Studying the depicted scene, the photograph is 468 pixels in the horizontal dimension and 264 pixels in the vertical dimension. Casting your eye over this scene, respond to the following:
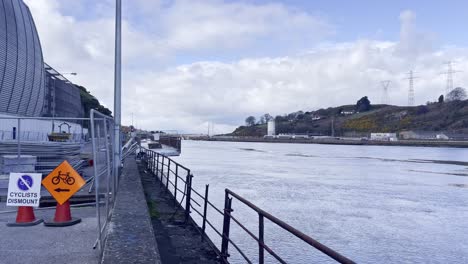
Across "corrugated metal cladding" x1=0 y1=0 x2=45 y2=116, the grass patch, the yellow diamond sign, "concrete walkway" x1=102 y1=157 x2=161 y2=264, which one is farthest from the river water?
"corrugated metal cladding" x1=0 y1=0 x2=45 y2=116

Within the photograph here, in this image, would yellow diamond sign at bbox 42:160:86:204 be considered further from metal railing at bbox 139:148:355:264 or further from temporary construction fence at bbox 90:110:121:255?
metal railing at bbox 139:148:355:264

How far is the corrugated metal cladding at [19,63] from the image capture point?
61.1 m

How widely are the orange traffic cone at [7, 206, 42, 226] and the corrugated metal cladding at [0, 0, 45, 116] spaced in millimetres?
57984

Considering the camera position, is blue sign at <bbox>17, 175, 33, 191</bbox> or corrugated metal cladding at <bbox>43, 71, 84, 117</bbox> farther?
corrugated metal cladding at <bbox>43, 71, 84, 117</bbox>

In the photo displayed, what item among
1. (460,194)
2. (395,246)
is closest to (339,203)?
(395,246)

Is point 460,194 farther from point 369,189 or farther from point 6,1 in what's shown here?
point 6,1

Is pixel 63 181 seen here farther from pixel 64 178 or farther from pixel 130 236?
pixel 130 236

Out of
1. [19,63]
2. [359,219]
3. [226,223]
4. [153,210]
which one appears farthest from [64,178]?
[19,63]

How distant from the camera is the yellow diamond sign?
274 inches

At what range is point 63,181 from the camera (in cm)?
705

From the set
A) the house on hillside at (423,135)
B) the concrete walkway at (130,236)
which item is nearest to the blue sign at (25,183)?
the concrete walkway at (130,236)

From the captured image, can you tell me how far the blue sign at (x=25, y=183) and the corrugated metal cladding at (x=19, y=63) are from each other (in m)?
58.4

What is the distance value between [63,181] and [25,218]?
1.49 m

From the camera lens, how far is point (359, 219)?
54.3 feet
